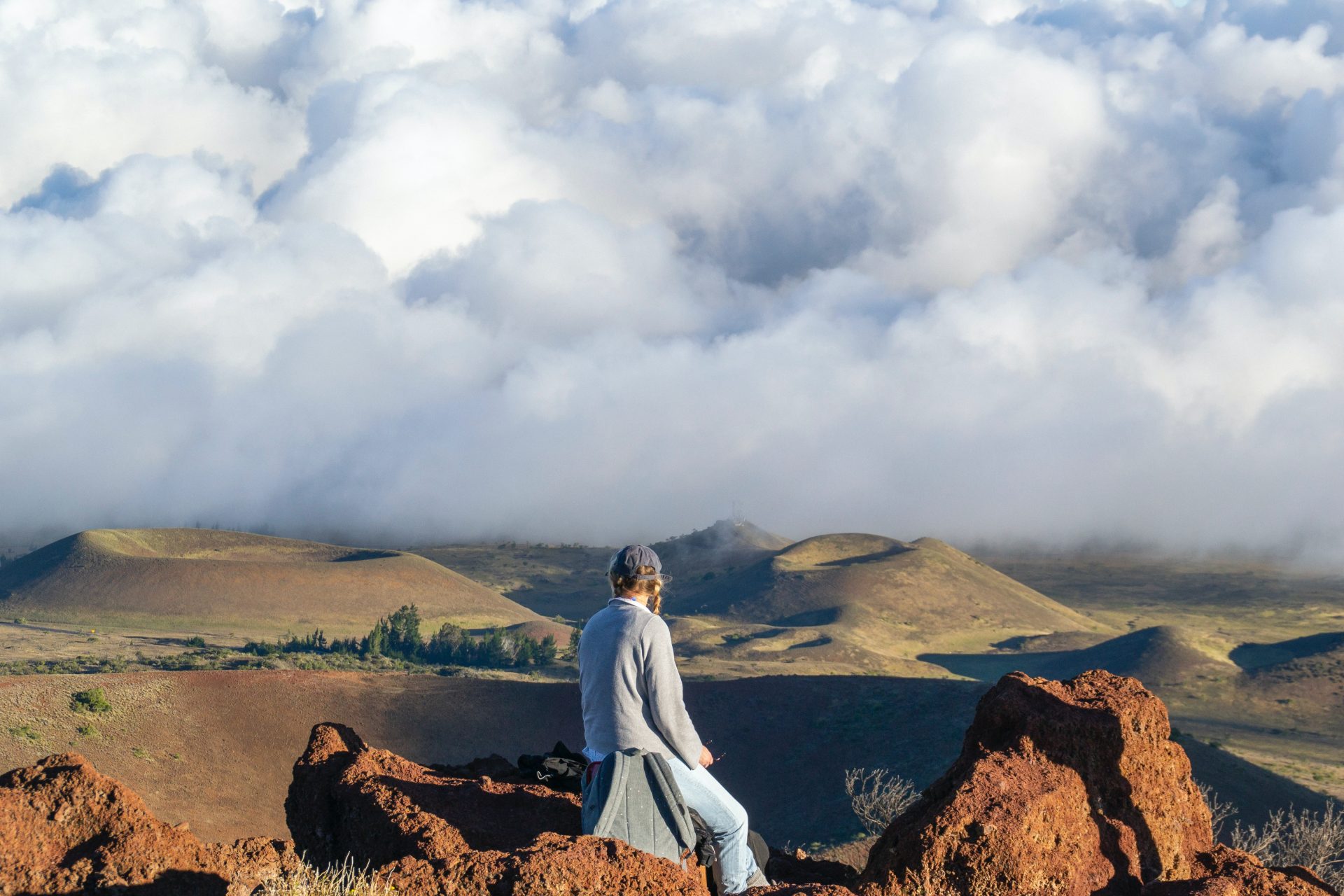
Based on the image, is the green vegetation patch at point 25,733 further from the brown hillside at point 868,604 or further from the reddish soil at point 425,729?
the brown hillside at point 868,604

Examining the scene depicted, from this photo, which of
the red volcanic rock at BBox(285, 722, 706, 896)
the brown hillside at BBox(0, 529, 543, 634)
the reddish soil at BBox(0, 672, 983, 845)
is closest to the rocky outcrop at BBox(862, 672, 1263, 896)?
the red volcanic rock at BBox(285, 722, 706, 896)

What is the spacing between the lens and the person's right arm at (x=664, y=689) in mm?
6211

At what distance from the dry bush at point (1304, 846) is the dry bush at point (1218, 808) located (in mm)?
440

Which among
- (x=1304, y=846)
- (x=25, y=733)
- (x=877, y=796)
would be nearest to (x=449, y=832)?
(x=877, y=796)

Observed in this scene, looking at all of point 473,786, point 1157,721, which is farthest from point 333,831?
point 1157,721

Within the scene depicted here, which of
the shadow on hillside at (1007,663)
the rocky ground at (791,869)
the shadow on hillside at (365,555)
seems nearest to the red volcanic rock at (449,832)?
the rocky ground at (791,869)

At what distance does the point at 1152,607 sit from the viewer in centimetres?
10875

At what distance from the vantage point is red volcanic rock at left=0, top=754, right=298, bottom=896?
6.66 m

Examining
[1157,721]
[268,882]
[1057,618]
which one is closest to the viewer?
[268,882]

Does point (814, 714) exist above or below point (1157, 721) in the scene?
below

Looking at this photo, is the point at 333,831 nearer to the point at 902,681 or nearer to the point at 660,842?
the point at 660,842

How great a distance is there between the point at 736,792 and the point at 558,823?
987 inches

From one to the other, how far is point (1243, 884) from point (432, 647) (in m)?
66.0

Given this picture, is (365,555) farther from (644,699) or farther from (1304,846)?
(644,699)
